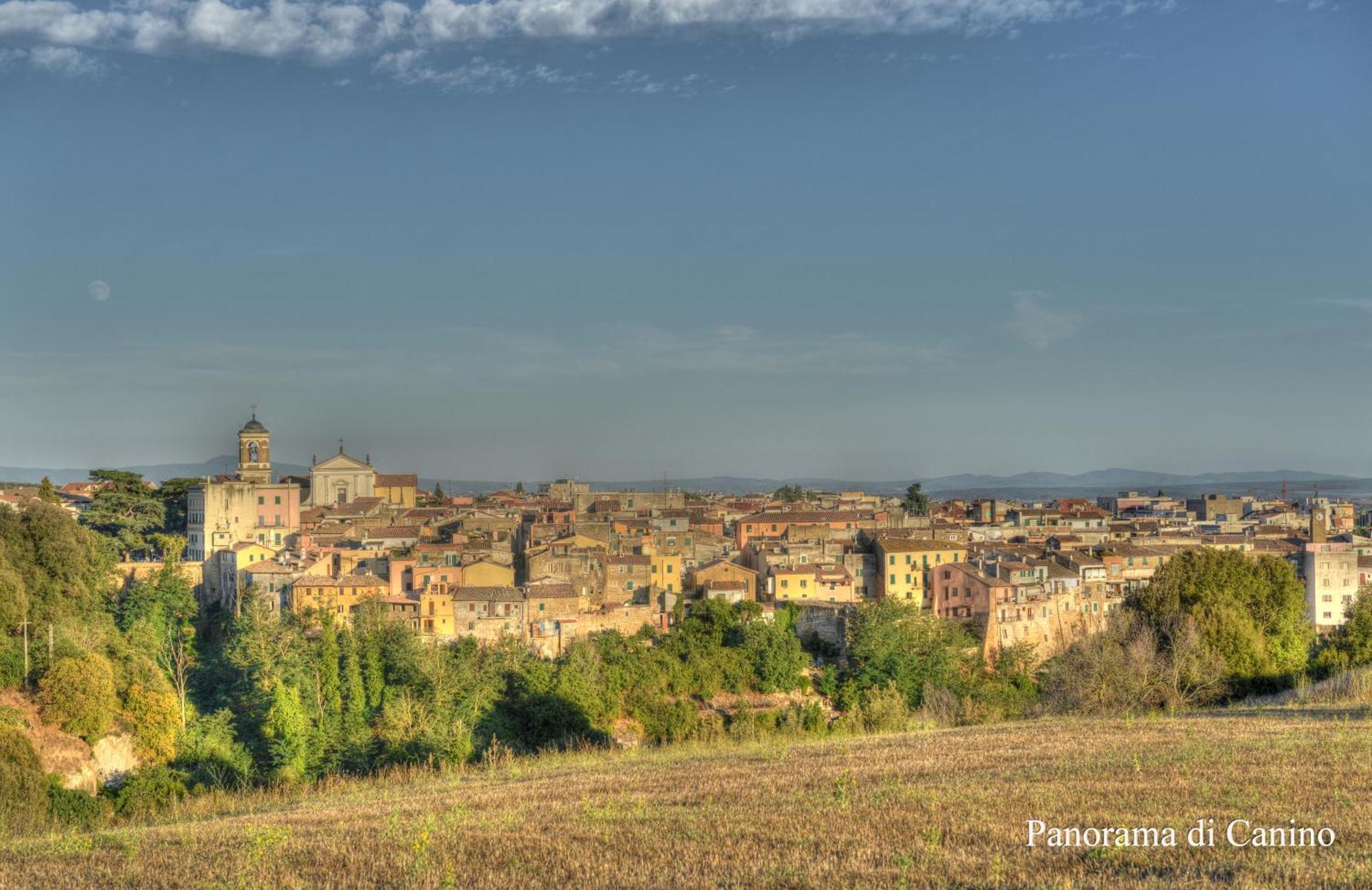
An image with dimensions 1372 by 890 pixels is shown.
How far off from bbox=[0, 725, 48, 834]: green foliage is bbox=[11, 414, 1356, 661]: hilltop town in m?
11.7

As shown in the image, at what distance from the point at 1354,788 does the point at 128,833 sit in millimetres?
11899

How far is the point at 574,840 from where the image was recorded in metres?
9.97

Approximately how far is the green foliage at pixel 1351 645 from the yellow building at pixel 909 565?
14.8m

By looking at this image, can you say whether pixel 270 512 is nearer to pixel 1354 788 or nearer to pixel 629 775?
pixel 629 775

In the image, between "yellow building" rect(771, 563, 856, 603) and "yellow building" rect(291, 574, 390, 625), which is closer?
"yellow building" rect(291, 574, 390, 625)

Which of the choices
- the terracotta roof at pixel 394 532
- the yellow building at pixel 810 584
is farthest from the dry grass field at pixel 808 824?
the terracotta roof at pixel 394 532

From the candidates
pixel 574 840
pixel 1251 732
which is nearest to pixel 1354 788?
pixel 1251 732

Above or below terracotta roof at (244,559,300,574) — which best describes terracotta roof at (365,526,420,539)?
above

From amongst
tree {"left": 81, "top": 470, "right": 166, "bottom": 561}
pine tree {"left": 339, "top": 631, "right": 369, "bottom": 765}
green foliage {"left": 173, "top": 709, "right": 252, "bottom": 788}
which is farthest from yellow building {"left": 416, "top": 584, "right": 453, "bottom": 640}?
tree {"left": 81, "top": 470, "right": 166, "bottom": 561}

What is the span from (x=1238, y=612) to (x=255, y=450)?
42427 mm

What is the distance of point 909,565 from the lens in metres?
46.3

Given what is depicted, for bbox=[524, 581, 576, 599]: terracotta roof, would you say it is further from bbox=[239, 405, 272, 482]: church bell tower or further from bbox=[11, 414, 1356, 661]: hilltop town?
bbox=[239, 405, 272, 482]: church bell tower

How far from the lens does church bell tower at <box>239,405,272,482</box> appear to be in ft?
179

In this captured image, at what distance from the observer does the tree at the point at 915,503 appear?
3126 inches
